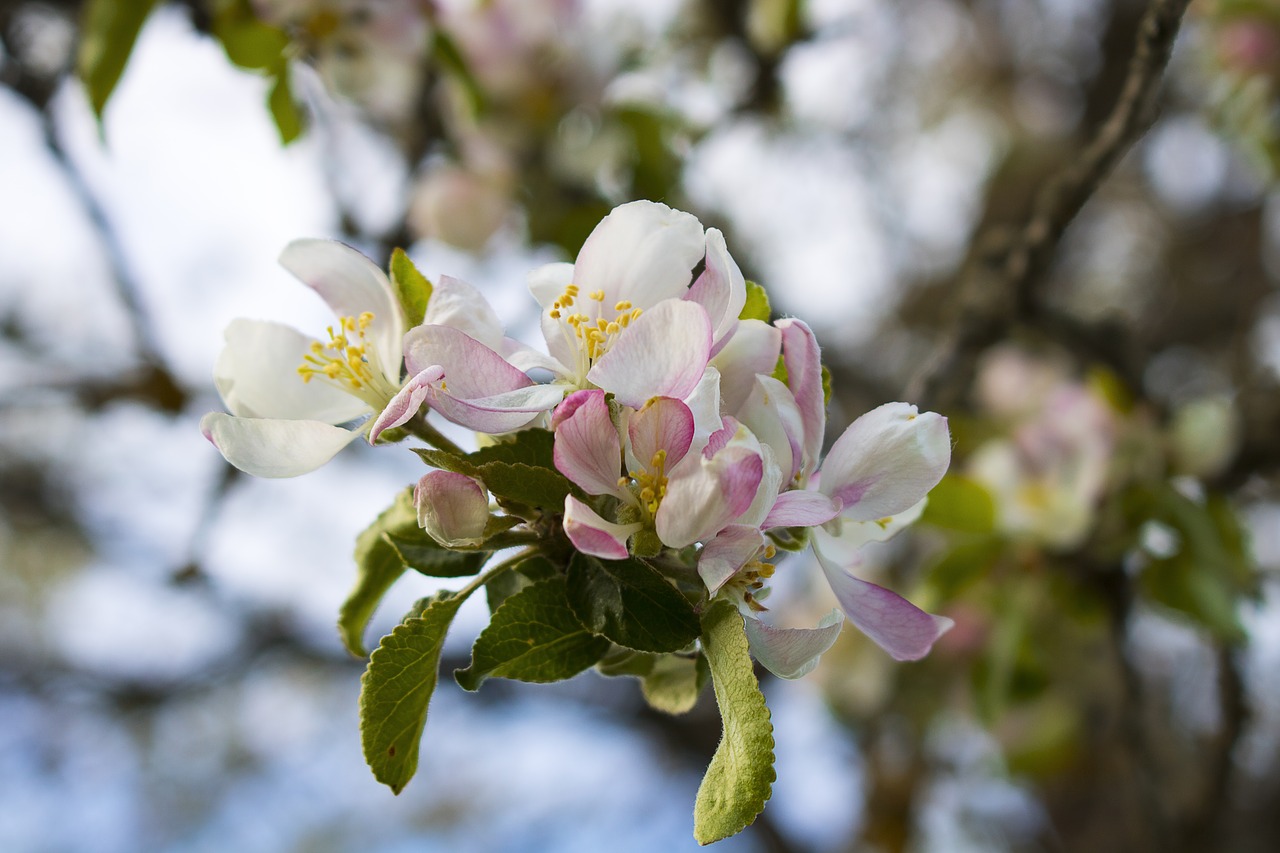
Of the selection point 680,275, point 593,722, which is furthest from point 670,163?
point 593,722

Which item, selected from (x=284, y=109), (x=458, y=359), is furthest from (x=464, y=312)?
(x=284, y=109)

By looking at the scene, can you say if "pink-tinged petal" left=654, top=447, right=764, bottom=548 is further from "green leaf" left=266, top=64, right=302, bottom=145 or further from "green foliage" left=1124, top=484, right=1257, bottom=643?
"green foliage" left=1124, top=484, right=1257, bottom=643

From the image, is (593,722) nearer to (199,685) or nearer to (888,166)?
(199,685)

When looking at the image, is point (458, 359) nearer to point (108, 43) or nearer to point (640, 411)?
point (640, 411)

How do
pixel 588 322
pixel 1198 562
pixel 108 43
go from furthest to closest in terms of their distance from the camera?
1. pixel 1198 562
2. pixel 108 43
3. pixel 588 322

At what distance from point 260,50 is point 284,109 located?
9 cm

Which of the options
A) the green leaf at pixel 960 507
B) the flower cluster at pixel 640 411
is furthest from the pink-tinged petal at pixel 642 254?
the green leaf at pixel 960 507

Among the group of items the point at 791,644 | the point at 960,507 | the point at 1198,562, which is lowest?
the point at 1198,562

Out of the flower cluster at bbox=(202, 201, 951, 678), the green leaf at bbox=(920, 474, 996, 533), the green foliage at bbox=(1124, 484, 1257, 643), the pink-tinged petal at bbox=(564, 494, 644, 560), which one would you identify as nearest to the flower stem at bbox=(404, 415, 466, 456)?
the flower cluster at bbox=(202, 201, 951, 678)

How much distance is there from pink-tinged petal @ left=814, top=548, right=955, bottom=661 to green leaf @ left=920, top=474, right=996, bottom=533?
0.52 meters

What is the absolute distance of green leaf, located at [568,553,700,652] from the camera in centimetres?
52

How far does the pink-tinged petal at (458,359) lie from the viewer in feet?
1.74

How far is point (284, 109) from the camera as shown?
1.17 meters

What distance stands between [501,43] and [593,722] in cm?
214
